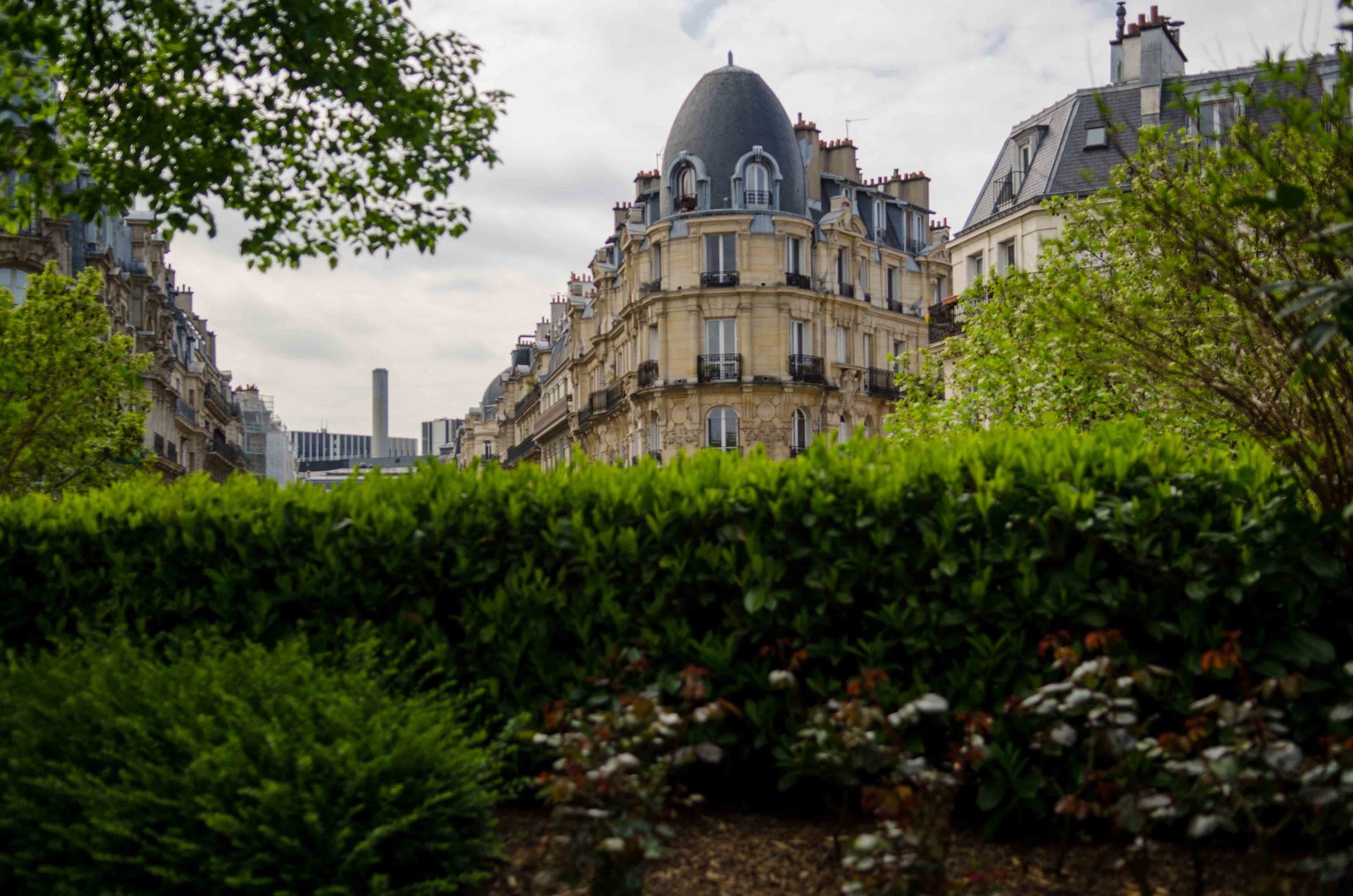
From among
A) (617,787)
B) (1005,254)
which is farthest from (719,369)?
(617,787)

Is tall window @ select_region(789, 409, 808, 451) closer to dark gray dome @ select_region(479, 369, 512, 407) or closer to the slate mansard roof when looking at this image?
the slate mansard roof

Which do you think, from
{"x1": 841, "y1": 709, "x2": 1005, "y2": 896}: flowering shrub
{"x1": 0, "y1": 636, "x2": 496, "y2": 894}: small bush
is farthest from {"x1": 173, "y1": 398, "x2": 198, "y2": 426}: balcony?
{"x1": 841, "y1": 709, "x2": 1005, "y2": 896}: flowering shrub

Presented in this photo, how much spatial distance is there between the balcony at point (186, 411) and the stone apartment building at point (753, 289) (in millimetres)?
24161

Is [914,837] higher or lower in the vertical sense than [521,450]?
lower

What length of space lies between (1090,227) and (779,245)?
119ft

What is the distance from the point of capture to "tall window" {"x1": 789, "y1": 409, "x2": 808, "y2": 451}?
175 ft

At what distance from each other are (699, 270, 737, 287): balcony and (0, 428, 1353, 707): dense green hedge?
1819 inches

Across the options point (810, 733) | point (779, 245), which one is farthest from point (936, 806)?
point (779, 245)

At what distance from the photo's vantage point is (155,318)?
65.1 metres

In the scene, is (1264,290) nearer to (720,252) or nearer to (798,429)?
(798,429)

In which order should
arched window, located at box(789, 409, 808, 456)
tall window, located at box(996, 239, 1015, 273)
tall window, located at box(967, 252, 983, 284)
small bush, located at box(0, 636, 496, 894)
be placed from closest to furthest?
small bush, located at box(0, 636, 496, 894) → tall window, located at box(996, 239, 1015, 273) → tall window, located at box(967, 252, 983, 284) → arched window, located at box(789, 409, 808, 456)

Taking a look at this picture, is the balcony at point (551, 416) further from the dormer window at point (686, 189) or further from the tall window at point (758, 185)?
the tall window at point (758, 185)

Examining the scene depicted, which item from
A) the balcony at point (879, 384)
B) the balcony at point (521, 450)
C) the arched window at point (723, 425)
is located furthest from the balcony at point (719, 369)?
the balcony at point (521, 450)

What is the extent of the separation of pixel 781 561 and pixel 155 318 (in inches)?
2518
